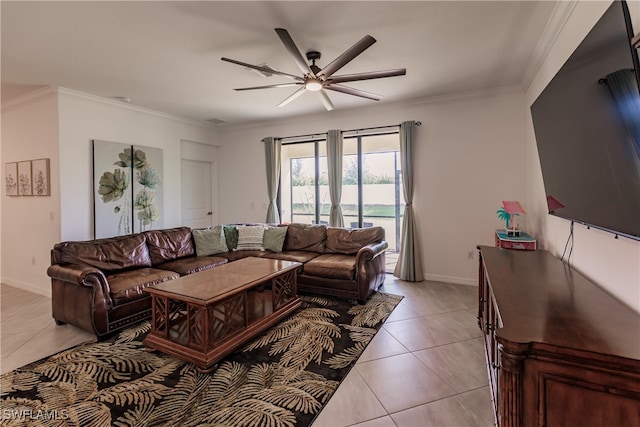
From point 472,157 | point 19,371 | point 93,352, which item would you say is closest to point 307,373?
point 93,352

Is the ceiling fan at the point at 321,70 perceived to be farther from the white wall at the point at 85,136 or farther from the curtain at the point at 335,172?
the white wall at the point at 85,136

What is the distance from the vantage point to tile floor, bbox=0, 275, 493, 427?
5.86ft

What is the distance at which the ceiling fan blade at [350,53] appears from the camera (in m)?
2.08

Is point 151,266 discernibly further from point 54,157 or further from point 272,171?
point 272,171

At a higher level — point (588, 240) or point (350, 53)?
point (350, 53)

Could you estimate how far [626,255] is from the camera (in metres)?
1.43

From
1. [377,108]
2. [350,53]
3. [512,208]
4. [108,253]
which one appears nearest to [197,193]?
[108,253]

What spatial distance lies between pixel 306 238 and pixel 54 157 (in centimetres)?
353

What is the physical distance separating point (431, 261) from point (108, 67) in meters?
4.87

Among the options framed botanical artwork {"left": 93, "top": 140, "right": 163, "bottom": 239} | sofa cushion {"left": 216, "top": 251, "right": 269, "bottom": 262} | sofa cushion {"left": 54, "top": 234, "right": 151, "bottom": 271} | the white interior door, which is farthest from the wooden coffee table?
the white interior door

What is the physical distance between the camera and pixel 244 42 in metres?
2.68

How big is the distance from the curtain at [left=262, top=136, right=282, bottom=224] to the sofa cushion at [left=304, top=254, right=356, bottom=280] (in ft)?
6.63

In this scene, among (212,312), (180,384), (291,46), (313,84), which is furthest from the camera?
(313,84)

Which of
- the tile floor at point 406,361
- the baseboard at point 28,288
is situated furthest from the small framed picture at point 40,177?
the tile floor at point 406,361
